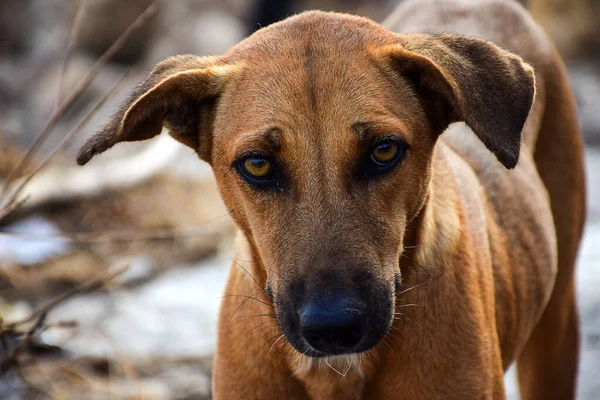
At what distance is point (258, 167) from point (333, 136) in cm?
30

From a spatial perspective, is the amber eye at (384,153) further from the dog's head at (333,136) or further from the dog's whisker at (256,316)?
the dog's whisker at (256,316)

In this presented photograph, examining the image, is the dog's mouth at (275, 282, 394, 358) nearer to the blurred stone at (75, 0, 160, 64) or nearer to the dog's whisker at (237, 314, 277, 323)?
the dog's whisker at (237, 314, 277, 323)

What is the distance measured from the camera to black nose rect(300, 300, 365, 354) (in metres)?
2.83

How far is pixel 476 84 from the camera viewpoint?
3.17 m

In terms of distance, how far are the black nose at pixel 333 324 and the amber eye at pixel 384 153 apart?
55 cm

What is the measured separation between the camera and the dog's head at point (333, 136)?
298cm

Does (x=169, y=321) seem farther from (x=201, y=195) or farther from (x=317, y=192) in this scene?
(x=317, y=192)

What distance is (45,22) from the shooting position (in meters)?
13.5

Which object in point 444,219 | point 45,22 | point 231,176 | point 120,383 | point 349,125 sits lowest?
point 45,22

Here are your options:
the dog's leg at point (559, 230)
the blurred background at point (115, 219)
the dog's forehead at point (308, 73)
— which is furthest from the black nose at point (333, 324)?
the dog's leg at point (559, 230)

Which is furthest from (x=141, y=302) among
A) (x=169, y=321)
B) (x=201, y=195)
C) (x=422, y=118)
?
(x=422, y=118)

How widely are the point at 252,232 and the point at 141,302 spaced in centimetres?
395

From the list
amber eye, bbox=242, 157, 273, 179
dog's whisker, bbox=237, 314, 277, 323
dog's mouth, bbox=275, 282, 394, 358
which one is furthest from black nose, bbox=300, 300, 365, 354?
amber eye, bbox=242, 157, 273, 179

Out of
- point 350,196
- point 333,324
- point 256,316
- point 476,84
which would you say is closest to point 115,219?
point 256,316
